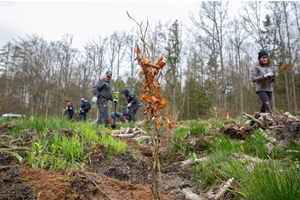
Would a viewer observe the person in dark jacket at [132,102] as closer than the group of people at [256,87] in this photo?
No

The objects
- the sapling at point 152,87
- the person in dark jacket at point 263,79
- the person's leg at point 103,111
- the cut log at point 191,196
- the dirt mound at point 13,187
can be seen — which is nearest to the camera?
the sapling at point 152,87

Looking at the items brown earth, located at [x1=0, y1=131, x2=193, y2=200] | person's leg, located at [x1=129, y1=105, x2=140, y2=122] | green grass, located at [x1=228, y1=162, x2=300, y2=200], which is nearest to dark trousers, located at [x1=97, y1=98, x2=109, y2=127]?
A: person's leg, located at [x1=129, y1=105, x2=140, y2=122]

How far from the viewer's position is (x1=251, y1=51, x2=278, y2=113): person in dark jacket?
4465 millimetres

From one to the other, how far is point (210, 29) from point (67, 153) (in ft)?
58.0

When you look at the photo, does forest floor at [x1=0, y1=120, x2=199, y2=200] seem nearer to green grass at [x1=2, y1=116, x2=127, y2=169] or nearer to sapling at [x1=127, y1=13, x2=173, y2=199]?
green grass at [x1=2, y1=116, x2=127, y2=169]

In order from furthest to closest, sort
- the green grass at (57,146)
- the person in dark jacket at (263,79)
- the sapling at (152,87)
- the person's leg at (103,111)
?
the person's leg at (103,111), the person in dark jacket at (263,79), the green grass at (57,146), the sapling at (152,87)

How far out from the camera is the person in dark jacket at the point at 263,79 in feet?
14.6

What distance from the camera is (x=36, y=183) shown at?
4.89ft

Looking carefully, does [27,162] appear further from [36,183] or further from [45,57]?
[45,57]

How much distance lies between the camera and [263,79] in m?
4.48

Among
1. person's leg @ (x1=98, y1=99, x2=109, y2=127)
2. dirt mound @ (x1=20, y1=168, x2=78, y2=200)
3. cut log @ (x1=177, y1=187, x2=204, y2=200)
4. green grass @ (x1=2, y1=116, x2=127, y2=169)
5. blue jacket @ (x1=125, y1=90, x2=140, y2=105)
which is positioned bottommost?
cut log @ (x1=177, y1=187, x2=204, y2=200)

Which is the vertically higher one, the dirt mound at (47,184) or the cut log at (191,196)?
the dirt mound at (47,184)

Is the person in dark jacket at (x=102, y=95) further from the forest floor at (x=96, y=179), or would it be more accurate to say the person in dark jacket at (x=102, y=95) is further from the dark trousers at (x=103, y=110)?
the forest floor at (x=96, y=179)

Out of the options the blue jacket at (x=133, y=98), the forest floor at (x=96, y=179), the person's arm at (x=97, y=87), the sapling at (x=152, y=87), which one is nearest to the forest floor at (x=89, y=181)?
the forest floor at (x=96, y=179)
